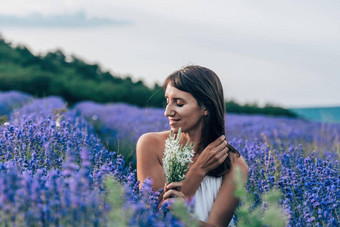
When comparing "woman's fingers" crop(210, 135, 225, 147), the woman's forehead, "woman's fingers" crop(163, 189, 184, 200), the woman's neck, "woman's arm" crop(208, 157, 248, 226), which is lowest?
"woman's arm" crop(208, 157, 248, 226)

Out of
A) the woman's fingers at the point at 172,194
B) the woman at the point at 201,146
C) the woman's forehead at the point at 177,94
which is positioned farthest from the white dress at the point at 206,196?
the woman's forehead at the point at 177,94

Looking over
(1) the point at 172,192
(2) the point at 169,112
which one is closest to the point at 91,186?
(1) the point at 172,192

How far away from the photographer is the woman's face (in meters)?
2.23

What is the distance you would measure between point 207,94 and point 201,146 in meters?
0.35

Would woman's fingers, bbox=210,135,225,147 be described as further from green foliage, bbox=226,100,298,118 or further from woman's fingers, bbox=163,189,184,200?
green foliage, bbox=226,100,298,118

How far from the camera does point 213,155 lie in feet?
→ 7.23

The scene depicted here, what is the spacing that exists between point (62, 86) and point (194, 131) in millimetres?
12902

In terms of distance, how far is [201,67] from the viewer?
2420 mm

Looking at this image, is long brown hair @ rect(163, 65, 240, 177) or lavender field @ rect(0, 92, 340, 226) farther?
long brown hair @ rect(163, 65, 240, 177)

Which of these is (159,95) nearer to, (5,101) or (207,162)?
(5,101)

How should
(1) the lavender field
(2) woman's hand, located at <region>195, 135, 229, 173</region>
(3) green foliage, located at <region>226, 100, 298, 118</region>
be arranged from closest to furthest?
(1) the lavender field, (2) woman's hand, located at <region>195, 135, 229, 173</region>, (3) green foliage, located at <region>226, 100, 298, 118</region>

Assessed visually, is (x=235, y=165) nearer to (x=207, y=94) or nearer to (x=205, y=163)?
(x=205, y=163)

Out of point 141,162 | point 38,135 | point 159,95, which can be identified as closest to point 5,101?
point 38,135

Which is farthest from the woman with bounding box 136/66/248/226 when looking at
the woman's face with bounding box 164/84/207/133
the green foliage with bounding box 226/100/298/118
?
the green foliage with bounding box 226/100/298/118
